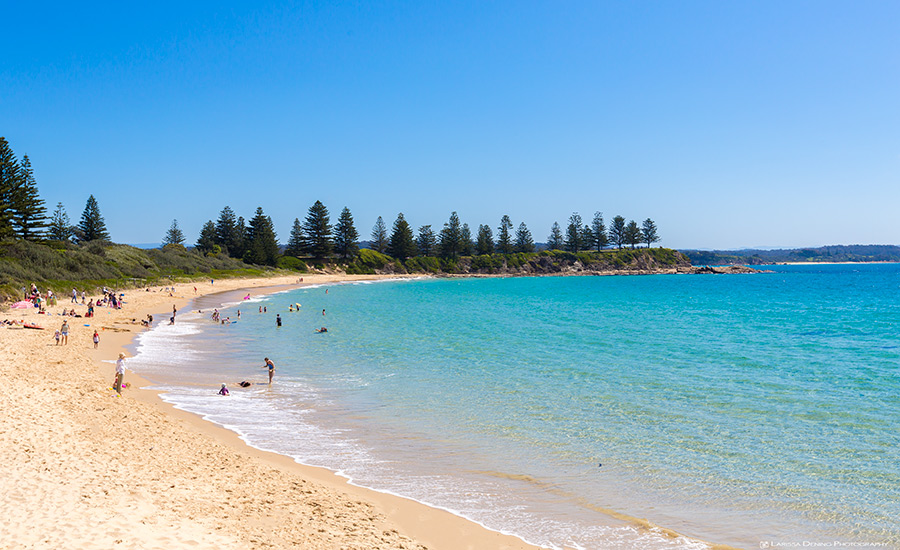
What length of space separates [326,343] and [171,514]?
20702 millimetres

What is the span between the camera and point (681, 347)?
87.3ft

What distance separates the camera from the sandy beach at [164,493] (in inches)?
269

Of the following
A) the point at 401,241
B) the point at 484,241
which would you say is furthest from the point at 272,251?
the point at 484,241

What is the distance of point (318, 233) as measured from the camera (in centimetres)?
11238

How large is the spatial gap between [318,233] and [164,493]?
107m

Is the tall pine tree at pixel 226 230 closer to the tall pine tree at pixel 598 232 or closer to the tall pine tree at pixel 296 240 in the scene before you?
the tall pine tree at pixel 296 240

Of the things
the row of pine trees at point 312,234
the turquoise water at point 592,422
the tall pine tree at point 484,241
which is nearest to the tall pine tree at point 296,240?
the row of pine trees at point 312,234

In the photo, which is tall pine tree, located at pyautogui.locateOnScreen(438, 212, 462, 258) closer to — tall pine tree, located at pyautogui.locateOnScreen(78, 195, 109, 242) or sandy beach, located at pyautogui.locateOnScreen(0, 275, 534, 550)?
tall pine tree, located at pyautogui.locateOnScreen(78, 195, 109, 242)

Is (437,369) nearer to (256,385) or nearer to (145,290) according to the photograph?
(256,385)

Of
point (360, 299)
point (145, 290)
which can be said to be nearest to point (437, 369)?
point (360, 299)

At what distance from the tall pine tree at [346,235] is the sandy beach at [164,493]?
340 ft

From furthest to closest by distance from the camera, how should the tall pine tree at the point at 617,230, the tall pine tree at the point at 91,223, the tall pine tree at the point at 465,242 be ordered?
the tall pine tree at the point at 617,230
the tall pine tree at the point at 465,242
the tall pine tree at the point at 91,223

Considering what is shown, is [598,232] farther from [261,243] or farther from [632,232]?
[261,243]

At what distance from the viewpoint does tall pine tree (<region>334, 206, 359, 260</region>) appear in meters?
116
